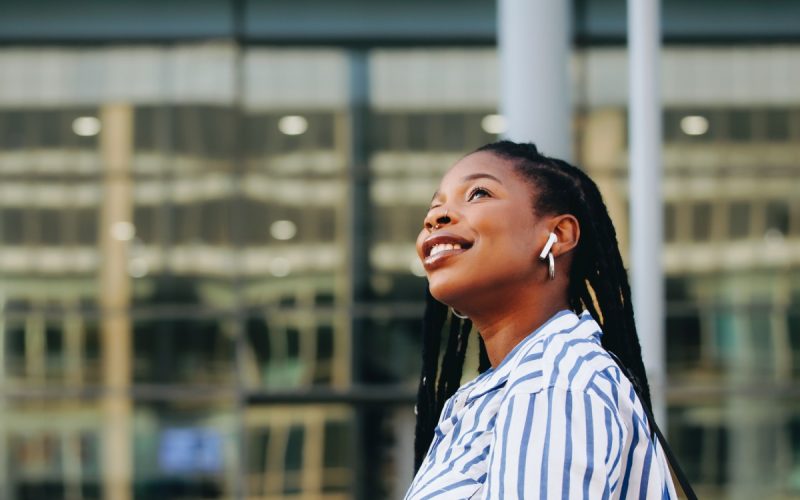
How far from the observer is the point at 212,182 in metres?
13.7

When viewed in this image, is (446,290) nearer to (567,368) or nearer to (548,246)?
(548,246)

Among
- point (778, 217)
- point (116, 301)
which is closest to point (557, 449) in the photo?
point (778, 217)

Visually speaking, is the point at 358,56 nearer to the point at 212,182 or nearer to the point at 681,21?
the point at 212,182

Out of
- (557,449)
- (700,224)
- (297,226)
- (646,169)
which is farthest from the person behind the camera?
(297,226)

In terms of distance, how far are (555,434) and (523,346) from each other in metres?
0.25

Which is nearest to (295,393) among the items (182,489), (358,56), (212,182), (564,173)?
(182,489)

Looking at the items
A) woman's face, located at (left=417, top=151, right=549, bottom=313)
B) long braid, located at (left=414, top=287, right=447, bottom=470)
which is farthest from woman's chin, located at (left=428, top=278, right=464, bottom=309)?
long braid, located at (left=414, top=287, right=447, bottom=470)

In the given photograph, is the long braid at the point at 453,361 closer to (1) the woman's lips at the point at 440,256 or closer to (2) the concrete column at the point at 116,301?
(1) the woman's lips at the point at 440,256

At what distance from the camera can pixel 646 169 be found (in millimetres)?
5301

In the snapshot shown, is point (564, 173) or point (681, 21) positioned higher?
point (681, 21)

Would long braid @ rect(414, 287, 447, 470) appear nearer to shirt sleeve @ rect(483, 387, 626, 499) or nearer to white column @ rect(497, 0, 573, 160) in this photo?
shirt sleeve @ rect(483, 387, 626, 499)

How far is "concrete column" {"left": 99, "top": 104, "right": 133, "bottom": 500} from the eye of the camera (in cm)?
1350

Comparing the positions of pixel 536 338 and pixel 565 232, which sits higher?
pixel 565 232

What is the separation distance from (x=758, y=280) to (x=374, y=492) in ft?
14.9
